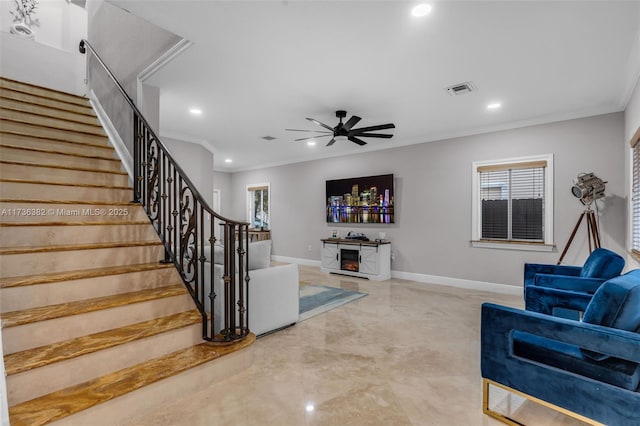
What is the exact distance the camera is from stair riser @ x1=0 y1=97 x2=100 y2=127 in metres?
3.56

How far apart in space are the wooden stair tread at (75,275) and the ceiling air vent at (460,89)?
142 inches

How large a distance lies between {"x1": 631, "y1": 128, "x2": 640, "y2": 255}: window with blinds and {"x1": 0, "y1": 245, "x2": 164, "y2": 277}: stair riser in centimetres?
488

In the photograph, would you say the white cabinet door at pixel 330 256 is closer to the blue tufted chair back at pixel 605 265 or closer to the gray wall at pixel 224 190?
the gray wall at pixel 224 190

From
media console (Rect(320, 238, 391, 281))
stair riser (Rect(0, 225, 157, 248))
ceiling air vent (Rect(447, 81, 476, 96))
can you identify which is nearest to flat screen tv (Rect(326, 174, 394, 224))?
media console (Rect(320, 238, 391, 281))

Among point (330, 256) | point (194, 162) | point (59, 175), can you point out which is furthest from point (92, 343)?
point (330, 256)

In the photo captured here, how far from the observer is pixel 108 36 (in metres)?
4.32

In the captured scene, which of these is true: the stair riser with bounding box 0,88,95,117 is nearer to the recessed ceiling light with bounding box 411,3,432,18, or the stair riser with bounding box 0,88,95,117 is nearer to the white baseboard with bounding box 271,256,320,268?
the recessed ceiling light with bounding box 411,3,432,18

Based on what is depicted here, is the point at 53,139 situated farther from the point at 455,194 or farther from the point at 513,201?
the point at 513,201

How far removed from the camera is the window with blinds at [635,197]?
326cm

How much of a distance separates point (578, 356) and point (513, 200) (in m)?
3.80

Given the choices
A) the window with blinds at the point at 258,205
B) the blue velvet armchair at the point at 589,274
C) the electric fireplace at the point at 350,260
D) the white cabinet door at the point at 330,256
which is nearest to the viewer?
the blue velvet armchair at the point at 589,274

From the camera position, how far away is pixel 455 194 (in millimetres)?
5418

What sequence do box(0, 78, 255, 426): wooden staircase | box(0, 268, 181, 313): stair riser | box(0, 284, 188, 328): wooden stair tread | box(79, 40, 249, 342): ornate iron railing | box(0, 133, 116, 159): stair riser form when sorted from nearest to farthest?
box(0, 78, 255, 426): wooden staircase
box(0, 284, 188, 328): wooden stair tread
box(0, 268, 181, 313): stair riser
box(79, 40, 249, 342): ornate iron railing
box(0, 133, 116, 159): stair riser

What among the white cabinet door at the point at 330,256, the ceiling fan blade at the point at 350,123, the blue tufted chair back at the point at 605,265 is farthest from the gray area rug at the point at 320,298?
the blue tufted chair back at the point at 605,265
